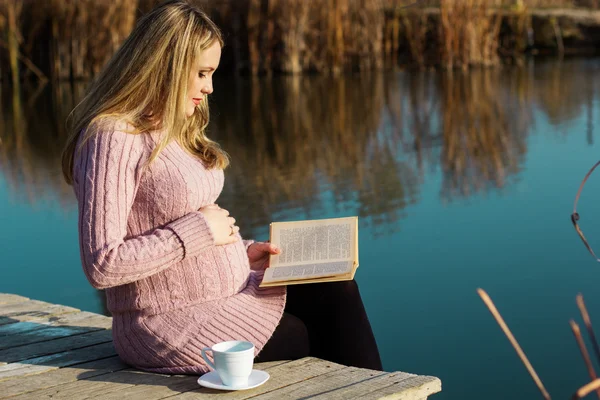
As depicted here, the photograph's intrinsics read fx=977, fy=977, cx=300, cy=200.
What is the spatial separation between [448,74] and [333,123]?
4225 millimetres

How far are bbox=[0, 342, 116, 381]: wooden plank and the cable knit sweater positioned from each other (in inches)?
6.3

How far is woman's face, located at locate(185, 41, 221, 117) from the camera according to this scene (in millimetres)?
1980

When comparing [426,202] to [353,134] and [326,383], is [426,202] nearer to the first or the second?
[353,134]

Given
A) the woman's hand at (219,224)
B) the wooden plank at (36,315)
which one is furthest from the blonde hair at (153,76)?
the wooden plank at (36,315)

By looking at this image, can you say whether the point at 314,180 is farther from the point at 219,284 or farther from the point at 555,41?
the point at 555,41

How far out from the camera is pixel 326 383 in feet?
6.34

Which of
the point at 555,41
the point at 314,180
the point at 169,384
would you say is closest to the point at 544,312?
the point at 169,384

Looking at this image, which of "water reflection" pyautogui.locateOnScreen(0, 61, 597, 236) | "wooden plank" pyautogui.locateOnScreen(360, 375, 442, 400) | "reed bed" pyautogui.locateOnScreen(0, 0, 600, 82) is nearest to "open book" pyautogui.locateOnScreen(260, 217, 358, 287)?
"wooden plank" pyautogui.locateOnScreen(360, 375, 442, 400)

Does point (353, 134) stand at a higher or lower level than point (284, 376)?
lower

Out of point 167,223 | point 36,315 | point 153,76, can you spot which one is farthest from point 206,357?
point 36,315

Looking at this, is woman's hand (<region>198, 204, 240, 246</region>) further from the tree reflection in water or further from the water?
the tree reflection in water

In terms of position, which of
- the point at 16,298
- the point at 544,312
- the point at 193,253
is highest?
the point at 193,253

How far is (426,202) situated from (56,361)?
3.75 m

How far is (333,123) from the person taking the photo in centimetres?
902
